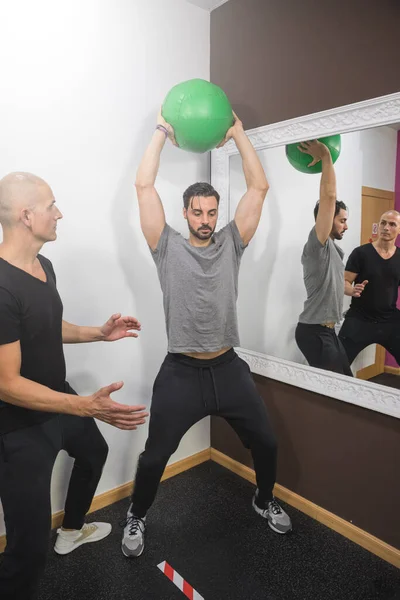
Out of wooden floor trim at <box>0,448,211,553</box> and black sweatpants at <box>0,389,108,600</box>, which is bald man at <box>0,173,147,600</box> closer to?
black sweatpants at <box>0,389,108,600</box>

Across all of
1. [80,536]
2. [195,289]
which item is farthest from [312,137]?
[80,536]

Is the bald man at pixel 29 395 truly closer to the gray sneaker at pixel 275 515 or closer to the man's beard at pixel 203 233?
the man's beard at pixel 203 233

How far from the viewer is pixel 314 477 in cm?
223

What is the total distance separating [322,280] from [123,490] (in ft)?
5.26

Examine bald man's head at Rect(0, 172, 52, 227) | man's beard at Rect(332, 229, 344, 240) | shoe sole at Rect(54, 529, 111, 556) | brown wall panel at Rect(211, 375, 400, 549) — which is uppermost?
bald man's head at Rect(0, 172, 52, 227)

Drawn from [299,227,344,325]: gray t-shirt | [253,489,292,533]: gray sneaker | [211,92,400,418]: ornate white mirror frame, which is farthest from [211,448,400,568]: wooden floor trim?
[299,227,344,325]: gray t-shirt

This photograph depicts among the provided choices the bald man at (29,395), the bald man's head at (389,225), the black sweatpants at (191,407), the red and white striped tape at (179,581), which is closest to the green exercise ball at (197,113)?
the bald man at (29,395)

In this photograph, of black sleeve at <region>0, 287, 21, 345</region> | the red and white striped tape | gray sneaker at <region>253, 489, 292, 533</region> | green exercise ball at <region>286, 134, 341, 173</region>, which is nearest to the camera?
black sleeve at <region>0, 287, 21, 345</region>

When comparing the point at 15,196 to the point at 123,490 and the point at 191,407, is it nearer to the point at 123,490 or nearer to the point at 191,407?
the point at 191,407

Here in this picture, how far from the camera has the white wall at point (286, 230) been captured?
1859 mm

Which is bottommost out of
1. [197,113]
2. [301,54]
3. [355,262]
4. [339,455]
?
[339,455]

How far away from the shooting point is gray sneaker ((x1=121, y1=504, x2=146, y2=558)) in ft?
6.34

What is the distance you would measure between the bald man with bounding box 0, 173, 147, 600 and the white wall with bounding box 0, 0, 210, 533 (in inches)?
18.7

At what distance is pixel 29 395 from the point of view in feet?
4.44
